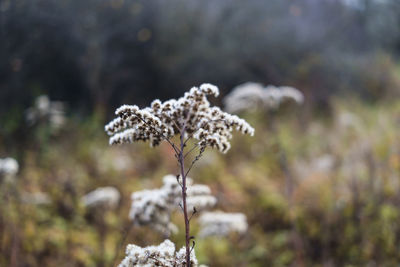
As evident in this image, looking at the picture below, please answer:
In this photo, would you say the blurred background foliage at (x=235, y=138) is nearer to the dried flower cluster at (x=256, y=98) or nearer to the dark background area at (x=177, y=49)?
the dark background area at (x=177, y=49)

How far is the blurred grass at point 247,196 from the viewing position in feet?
16.6

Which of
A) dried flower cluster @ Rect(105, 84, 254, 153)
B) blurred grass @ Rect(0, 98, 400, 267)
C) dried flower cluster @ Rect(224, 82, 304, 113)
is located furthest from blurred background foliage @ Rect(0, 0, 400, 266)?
dried flower cluster @ Rect(105, 84, 254, 153)

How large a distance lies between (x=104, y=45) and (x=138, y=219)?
669 centimetres

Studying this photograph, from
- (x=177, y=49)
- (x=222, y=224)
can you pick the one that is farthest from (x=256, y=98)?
(x=177, y=49)

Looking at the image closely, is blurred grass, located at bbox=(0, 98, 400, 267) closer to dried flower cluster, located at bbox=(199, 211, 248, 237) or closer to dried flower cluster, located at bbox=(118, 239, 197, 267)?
dried flower cluster, located at bbox=(199, 211, 248, 237)

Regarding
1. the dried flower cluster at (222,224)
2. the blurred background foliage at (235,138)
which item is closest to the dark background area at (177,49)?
the blurred background foliage at (235,138)

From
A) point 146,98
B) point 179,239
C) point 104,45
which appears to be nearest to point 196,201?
point 179,239

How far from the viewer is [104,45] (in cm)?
859

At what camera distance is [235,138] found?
9.31 metres

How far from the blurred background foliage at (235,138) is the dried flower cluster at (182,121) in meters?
1.00

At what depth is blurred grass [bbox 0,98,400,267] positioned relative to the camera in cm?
505

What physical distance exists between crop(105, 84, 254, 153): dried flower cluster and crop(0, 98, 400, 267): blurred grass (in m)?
2.16

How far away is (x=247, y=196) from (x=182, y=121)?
16.5ft

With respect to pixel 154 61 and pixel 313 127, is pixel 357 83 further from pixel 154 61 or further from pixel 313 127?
pixel 154 61
